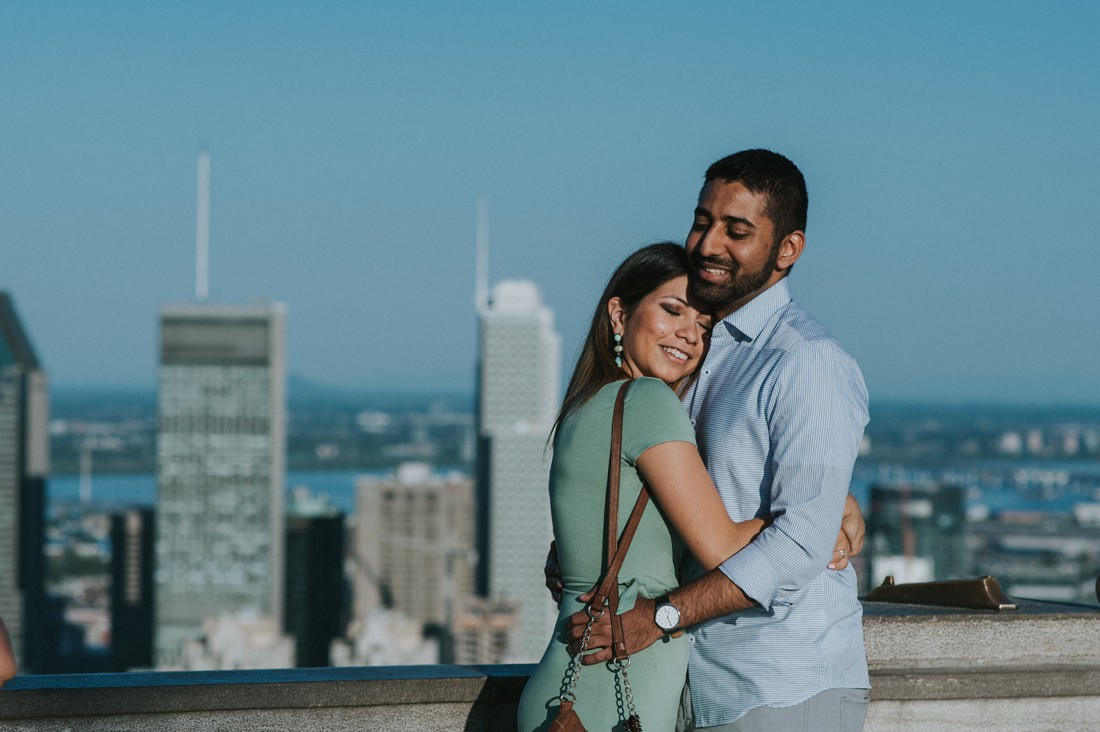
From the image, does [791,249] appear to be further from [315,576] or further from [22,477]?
[22,477]

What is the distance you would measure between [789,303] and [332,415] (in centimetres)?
19581

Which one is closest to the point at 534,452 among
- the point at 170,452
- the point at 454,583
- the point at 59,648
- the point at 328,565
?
the point at 454,583

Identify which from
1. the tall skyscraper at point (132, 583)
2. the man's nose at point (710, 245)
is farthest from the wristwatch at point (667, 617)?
the tall skyscraper at point (132, 583)

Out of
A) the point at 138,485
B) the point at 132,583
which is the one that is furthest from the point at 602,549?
the point at 138,485

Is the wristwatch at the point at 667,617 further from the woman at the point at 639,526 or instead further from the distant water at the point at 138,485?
the distant water at the point at 138,485

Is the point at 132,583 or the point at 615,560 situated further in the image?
the point at 132,583

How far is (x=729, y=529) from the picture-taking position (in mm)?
3176

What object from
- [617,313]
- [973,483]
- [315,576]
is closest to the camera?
[617,313]

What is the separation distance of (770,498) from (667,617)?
1.13 ft

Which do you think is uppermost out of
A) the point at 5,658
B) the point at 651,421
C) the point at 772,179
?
the point at 772,179

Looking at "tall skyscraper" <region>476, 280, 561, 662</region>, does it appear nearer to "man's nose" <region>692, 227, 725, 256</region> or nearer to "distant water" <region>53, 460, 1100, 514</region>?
"distant water" <region>53, 460, 1100, 514</region>

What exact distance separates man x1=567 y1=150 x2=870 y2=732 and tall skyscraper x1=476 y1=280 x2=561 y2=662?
89.2 metres

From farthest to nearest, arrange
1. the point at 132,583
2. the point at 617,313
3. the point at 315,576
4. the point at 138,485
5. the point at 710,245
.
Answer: the point at 138,485
the point at 315,576
the point at 132,583
the point at 617,313
the point at 710,245

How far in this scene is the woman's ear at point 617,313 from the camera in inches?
137
